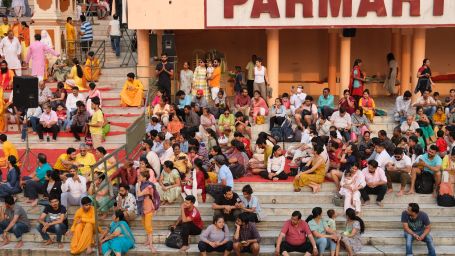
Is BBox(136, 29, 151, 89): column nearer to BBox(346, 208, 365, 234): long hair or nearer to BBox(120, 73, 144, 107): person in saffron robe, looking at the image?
BBox(120, 73, 144, 107): person in saffron robe

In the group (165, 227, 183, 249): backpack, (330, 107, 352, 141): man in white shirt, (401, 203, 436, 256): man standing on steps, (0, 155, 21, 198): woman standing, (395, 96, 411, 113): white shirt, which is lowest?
(165, 227, 183, 249): backpack

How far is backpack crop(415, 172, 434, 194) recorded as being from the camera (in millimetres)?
15484

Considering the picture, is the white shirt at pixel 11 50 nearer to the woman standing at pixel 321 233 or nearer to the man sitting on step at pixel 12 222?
the man sitting on step at pixel 12 222

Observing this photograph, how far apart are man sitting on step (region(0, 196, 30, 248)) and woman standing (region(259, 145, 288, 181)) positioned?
16.5 ft

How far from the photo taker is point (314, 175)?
15.7 meters

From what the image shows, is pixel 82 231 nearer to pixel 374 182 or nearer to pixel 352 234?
pixel 352 234

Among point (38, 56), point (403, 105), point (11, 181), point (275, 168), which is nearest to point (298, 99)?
point (403, 105)

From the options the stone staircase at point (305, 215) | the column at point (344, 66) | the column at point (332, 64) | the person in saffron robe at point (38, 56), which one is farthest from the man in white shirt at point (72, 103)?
the column at point (332, 64)

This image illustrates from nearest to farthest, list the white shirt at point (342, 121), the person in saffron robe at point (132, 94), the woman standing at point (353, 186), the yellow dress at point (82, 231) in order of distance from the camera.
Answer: the yellow dress at point (82, 231)
the woman standing at point (353, 186)
the white shirt at point (342, 121)
the person in saffron robe at point (132, 94)

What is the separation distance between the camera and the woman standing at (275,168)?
16047mm

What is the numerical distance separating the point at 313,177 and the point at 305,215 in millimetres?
886

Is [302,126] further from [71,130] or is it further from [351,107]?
[71,130]

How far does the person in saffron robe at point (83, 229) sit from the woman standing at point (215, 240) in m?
2.10

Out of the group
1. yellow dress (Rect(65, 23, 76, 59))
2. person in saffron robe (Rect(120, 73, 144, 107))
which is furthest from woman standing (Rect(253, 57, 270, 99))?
yellow dress (Rect(65, 23, 76, 59))
